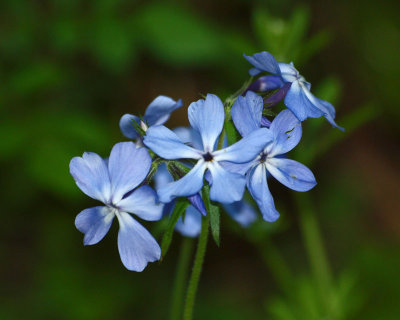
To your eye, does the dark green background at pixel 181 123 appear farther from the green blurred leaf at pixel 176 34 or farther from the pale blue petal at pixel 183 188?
the pale blue petal at pixel 183 188

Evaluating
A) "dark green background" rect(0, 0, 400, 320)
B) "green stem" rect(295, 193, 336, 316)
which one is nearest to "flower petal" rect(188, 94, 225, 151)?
"dark green background" rect(0, 0, 400, 320)

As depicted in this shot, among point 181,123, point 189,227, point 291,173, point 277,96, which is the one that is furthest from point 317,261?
point 181,123

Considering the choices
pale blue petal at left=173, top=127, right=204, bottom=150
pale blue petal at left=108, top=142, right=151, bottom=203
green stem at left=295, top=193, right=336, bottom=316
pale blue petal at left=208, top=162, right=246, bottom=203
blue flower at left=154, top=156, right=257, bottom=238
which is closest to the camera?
pale blue petal at left=208, top=162, right=246, bottom=203

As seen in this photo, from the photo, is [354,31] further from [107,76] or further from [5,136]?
[5,136]

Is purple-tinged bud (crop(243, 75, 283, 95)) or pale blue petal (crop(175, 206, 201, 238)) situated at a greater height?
purple-tinged bud (crop(243, 75, 283, 95))

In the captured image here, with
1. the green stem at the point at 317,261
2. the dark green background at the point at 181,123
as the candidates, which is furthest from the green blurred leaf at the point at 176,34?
the green stem at the point at 317,261

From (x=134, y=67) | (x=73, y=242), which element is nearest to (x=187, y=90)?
(x=134, y=67)

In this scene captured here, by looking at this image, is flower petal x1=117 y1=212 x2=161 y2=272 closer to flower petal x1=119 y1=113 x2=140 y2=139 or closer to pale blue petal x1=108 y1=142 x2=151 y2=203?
pale blue petal x1=108 y1=142 x2=151 y2=203
